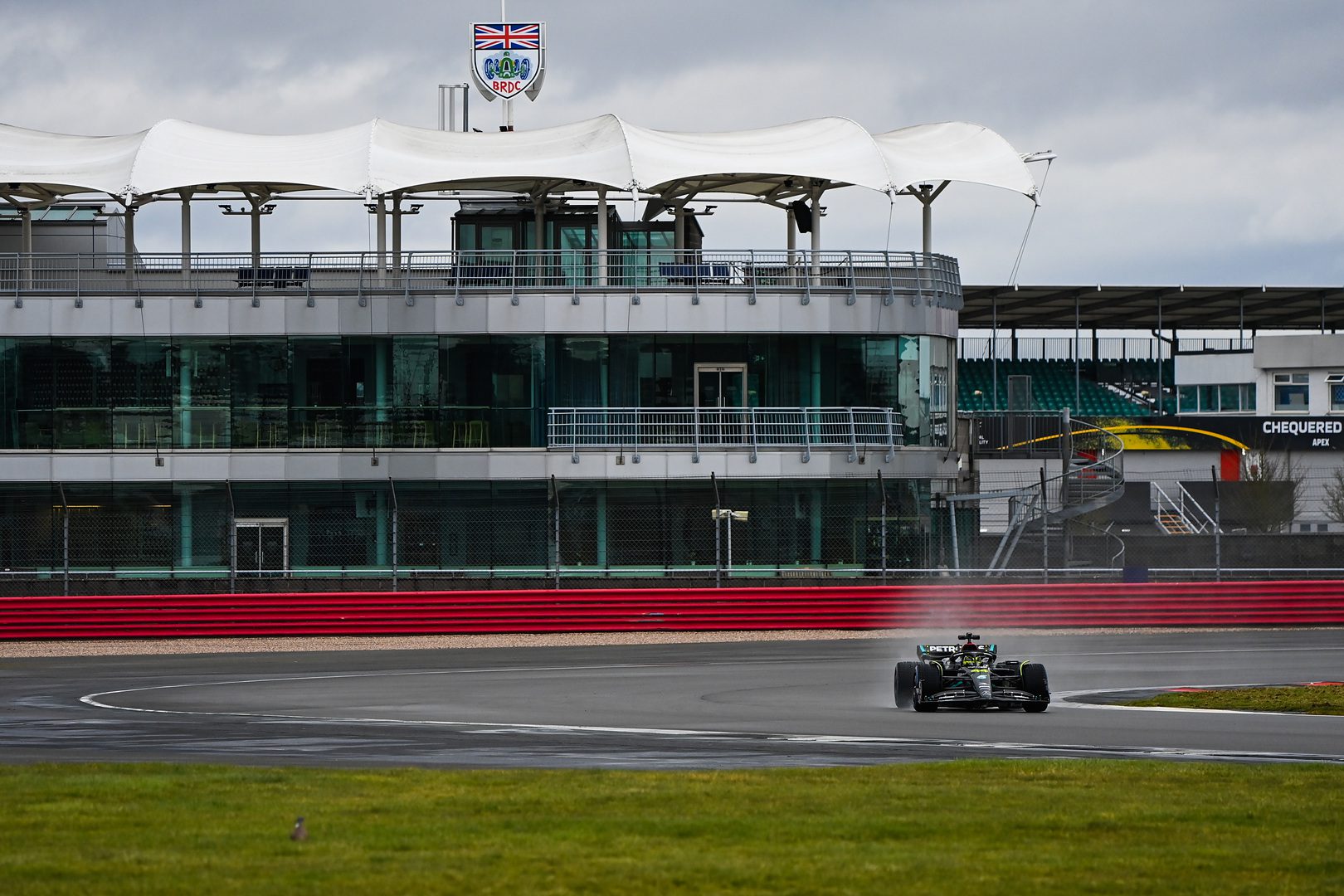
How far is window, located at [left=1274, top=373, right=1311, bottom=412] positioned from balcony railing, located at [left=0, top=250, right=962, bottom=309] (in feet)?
97.8

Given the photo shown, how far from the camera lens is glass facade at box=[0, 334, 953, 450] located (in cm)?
4050

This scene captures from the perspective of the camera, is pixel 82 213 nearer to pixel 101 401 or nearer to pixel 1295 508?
pixel 101 401

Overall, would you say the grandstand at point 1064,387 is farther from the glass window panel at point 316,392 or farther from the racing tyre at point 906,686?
the racing tyre at point 906,686

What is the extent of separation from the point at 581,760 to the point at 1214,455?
190 ft

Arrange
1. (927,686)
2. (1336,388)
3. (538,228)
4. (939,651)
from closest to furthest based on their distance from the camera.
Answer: (927,686) → (939,651) → (538,228) → (1336,388)

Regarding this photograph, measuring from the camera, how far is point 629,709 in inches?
775

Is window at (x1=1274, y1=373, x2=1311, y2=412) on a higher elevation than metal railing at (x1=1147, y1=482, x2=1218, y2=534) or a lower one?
higher

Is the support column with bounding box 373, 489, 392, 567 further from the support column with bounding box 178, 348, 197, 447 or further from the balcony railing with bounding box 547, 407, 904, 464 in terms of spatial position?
the support column with bounding box 178, 348, 197, 447

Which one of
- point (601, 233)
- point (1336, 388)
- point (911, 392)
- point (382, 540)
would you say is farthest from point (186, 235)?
point (1336, 388)

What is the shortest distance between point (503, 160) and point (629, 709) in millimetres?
24759

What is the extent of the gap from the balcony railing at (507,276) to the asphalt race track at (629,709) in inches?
524

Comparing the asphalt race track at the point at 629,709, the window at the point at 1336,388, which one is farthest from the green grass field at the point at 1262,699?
the window at the point at 1336,388

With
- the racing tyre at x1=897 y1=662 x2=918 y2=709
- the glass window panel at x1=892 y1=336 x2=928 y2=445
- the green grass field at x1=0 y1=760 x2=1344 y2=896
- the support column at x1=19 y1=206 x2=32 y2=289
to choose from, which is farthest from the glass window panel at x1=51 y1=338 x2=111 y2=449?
the green grass field at x1=0 y1=760 x2=1344 y2=896

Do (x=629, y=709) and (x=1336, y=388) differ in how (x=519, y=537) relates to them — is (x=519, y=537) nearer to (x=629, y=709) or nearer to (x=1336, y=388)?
(x=629, y=709)
